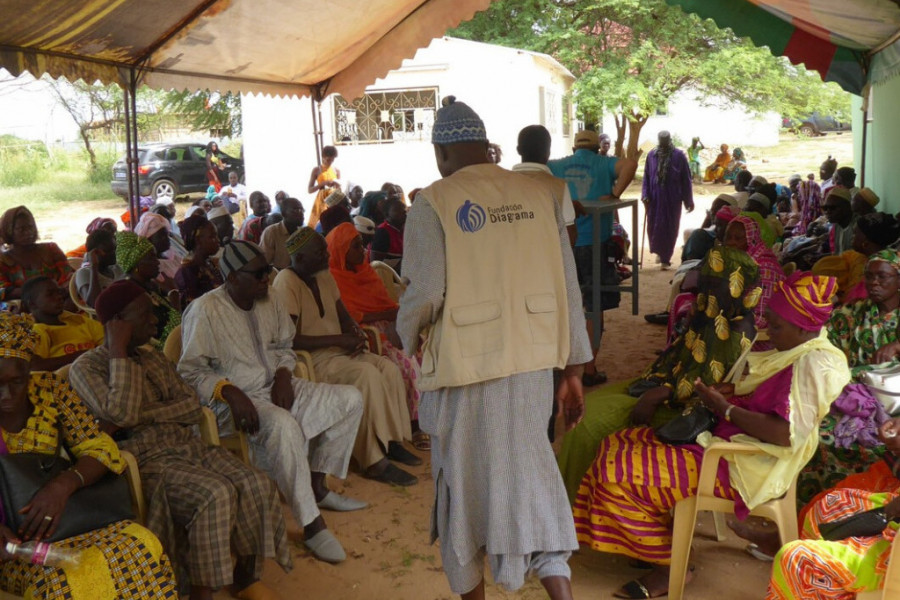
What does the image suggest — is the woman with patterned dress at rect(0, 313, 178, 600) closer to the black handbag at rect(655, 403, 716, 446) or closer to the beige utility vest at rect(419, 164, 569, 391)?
the beige utility vest at rect(419, 164, 569, 391)

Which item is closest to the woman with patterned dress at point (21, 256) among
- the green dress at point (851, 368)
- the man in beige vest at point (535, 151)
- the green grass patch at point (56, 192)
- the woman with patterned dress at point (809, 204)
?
the man in beige vest at point (535, 151)

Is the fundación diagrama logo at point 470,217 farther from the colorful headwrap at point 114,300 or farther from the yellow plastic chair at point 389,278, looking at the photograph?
the yellow plastic chair at point 389,278

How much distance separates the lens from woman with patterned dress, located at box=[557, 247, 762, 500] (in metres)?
3.56

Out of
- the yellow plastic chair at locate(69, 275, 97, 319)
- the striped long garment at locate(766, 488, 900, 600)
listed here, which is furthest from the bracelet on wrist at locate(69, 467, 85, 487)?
the yellow plastic chair at locate(69, 275, 97, 319)

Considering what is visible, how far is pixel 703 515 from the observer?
4.12 metres

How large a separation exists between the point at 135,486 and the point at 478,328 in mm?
1461

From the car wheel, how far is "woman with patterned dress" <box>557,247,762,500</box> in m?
19.6

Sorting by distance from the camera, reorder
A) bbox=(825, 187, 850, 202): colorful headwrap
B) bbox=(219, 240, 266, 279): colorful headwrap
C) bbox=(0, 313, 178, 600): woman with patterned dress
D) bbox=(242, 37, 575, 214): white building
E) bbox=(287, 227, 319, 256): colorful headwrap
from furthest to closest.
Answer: bbox=(242, 37, 575, 214): white building → bbox=(825, 187, 850, 202): colorful headwrap → bbox=(287, 227, 319, 256): colorful headwrap → bbox=(219, 240, 266, 279): colorful headwrap → bbox=(0, 313, 178, 600): woman with patterned dress

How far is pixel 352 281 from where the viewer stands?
565 centimetres

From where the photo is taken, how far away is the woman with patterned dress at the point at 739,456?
3012 millimetres

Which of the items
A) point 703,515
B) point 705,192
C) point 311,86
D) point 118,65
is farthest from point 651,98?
point 703,515

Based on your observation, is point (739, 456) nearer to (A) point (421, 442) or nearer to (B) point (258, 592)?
(B) point (258, 592)

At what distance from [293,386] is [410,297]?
1.80m

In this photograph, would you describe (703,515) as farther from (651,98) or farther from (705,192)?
(705,192)
